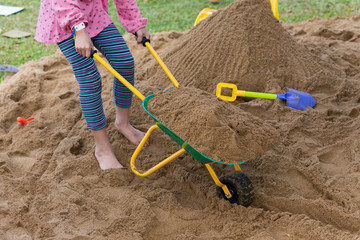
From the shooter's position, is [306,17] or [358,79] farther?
[306,17]

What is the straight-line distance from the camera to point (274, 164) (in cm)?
238

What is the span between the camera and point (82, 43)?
2014mm

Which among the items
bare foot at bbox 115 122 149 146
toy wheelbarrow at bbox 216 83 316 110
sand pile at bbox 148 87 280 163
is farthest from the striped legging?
toy wheelbarrow at bbox 216 83 316 110

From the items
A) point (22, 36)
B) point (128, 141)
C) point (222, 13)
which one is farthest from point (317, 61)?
point (22, 36)

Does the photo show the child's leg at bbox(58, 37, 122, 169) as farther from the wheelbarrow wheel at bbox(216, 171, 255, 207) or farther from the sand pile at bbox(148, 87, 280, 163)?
the wheelbarrow wheel at bbox(216, 171, 255, 207)

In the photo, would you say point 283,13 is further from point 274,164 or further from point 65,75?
point 274,164

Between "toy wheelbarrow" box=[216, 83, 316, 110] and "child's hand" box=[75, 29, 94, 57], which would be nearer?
"child's hand" box=[75, 29, 94, 57]

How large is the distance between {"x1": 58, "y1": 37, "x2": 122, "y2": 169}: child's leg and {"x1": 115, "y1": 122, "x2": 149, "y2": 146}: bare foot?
202mm

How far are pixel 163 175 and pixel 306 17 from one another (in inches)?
136

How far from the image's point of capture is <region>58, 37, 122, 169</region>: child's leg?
2207 millimetres

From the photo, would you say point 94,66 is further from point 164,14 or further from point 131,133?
point 164,14

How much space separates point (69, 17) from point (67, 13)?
3cm

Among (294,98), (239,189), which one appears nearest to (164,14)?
(294,98)

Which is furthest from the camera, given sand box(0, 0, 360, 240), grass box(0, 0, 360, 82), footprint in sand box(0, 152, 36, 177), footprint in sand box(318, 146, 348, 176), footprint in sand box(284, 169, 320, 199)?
grass box(0, 0, 360, 82)
